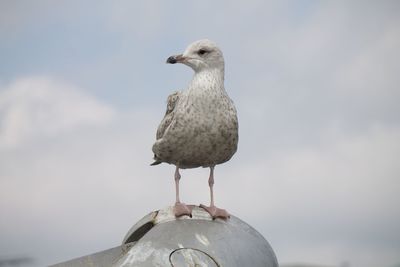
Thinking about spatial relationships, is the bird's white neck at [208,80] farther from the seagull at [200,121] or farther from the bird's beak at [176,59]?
the bird's beak at [176,59]

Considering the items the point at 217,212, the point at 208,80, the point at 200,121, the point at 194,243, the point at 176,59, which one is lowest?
the point at 194,243

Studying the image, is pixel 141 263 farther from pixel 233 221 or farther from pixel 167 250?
pixel 233 221

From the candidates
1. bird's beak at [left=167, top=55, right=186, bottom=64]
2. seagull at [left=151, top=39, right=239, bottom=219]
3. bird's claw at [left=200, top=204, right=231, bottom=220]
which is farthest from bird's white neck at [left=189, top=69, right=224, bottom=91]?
bird's claw at [left=200, top=204, right=231, bottom=220]

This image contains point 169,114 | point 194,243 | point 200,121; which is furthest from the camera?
point 169,114

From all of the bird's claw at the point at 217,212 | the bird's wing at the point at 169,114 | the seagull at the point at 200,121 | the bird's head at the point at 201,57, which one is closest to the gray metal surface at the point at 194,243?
the bird's claw at the point at 217,212

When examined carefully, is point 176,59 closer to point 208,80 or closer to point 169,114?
point 208,80

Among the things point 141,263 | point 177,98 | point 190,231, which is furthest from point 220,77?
point 141,263

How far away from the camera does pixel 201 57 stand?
1164 cm

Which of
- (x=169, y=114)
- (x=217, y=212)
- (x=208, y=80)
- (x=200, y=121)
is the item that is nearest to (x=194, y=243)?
(x=217, y=212)

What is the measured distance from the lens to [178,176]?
38.8ft

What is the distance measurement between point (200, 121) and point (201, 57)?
102 centimetres

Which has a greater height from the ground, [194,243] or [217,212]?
[217,212]

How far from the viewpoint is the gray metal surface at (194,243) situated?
961 cm

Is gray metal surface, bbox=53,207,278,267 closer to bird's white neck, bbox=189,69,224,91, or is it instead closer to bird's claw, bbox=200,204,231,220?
bird's claw, bbox=200,204,231,220
